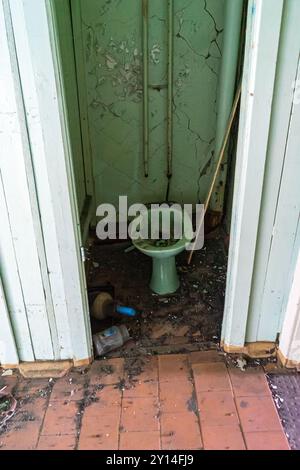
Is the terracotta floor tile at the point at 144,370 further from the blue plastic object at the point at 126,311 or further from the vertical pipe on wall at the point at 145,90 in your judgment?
the vertical pipe on wall at the point at 145,90

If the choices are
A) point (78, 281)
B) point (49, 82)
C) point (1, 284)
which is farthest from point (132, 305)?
point (49, 82)

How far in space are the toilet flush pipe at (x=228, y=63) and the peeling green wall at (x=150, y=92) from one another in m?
0.11

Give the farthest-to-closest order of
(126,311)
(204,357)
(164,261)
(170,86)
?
1. (170,86)
2. (164,261)
3. (126,311)
4. (204,357)

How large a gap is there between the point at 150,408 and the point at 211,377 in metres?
0.32

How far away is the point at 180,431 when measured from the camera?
5.05 feet

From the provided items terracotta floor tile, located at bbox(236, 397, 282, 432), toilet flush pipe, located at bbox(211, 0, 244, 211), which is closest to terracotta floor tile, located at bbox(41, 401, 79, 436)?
terracotta floor tile, located at bbox(236, 397, 282, 432)

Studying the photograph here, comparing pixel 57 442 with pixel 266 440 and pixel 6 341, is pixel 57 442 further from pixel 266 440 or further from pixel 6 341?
pixel 266 440

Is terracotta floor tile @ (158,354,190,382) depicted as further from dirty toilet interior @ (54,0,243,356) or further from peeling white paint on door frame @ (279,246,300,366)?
peeling white paint on door frame @ (279,246,300,366)

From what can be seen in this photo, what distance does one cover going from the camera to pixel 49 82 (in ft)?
4.17

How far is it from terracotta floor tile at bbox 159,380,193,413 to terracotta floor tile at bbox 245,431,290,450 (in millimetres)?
277

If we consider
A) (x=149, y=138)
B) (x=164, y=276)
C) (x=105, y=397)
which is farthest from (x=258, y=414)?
(x=149, y=138)

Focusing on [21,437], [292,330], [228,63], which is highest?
[228,63]

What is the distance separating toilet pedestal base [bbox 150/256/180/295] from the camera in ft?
7.52

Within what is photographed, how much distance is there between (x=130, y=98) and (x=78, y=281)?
1464 millimetres
